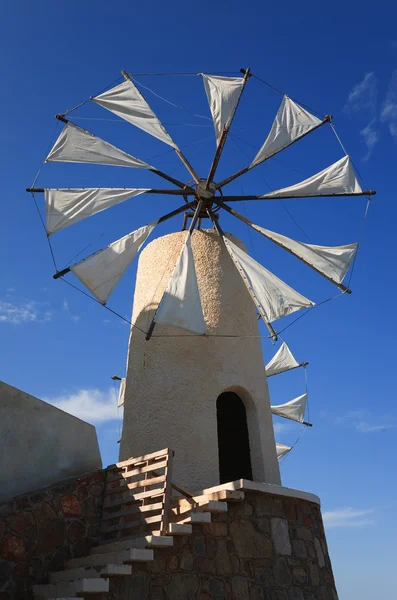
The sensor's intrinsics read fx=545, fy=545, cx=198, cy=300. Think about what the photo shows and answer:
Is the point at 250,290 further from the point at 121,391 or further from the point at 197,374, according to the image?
the point at 121,391

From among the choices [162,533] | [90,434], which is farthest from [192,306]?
[162,533]

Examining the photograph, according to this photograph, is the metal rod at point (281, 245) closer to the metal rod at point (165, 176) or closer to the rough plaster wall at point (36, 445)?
the metal rod at point (165, 176)

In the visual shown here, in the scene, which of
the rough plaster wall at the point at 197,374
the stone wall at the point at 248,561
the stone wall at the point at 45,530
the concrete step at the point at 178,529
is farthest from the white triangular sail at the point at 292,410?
the concrete step at the point at 178,529

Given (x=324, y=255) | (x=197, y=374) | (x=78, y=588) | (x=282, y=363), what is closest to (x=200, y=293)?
(x=197, y=374)

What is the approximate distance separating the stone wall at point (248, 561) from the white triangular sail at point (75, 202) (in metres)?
4.16

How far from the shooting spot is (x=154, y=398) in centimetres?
705

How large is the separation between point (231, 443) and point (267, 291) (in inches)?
101

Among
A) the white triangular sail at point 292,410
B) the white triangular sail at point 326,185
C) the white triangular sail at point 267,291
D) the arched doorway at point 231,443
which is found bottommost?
the arched doorway at point 231,443

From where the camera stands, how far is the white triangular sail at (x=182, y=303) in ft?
22.0

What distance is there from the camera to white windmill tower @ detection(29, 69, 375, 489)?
6.87 meters

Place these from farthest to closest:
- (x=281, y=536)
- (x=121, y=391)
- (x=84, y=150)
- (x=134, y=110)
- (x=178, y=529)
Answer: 1. (x=121, y=391)
2. (x=134, y=110)
3. (x=84, y=150)
4. (x=281, y=536)
5. (x=178, y=529)

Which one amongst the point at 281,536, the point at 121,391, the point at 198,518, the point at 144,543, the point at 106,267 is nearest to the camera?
the point at 144,543

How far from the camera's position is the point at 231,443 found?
8.53 m

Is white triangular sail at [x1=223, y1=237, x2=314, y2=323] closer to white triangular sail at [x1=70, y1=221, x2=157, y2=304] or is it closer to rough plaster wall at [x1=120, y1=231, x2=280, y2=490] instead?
rough plaster wall at [x1=120, y1=231, x2=280, y2=490]
